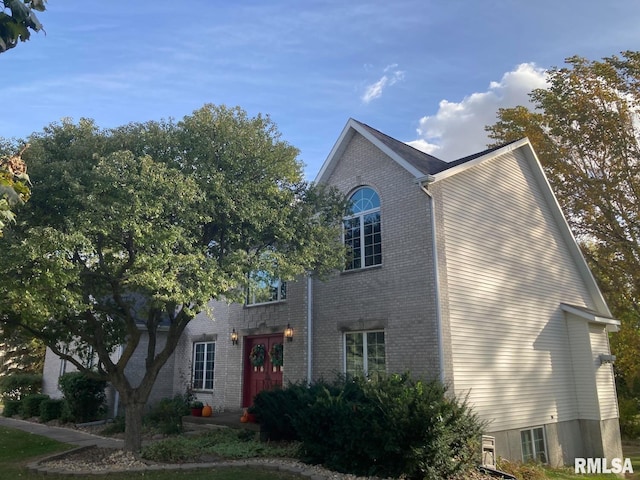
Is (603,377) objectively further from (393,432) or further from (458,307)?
(393,432)

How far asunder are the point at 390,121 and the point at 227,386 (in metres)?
11.2

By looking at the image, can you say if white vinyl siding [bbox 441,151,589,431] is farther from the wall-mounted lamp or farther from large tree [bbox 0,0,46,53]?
large tree [bbox 0,0,46,53]

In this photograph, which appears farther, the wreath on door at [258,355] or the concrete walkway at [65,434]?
the wreath on door at [258,355]

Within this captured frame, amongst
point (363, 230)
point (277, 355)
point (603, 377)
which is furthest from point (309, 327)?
point (603, 377)

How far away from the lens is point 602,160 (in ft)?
72.6

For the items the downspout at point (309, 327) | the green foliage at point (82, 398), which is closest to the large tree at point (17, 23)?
the downspout at point (309, 327)

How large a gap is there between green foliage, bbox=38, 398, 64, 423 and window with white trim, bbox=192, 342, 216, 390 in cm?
493

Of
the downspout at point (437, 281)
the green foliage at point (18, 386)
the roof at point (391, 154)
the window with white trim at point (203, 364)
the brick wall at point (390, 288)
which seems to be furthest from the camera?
the green foliage at point (18, 386)

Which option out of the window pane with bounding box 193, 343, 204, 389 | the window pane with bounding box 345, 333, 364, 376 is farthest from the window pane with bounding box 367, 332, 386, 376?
the window pane with bounding box 193, 343, 204, 389

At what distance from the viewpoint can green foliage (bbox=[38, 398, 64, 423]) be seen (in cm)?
1911

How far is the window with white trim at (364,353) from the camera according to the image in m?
13.7

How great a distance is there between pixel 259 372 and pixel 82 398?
6.65m

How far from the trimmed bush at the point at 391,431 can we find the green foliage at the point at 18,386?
60.7ft

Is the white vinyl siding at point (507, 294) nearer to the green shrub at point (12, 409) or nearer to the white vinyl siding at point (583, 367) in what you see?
the white vinyl siding at point (583, 367)
